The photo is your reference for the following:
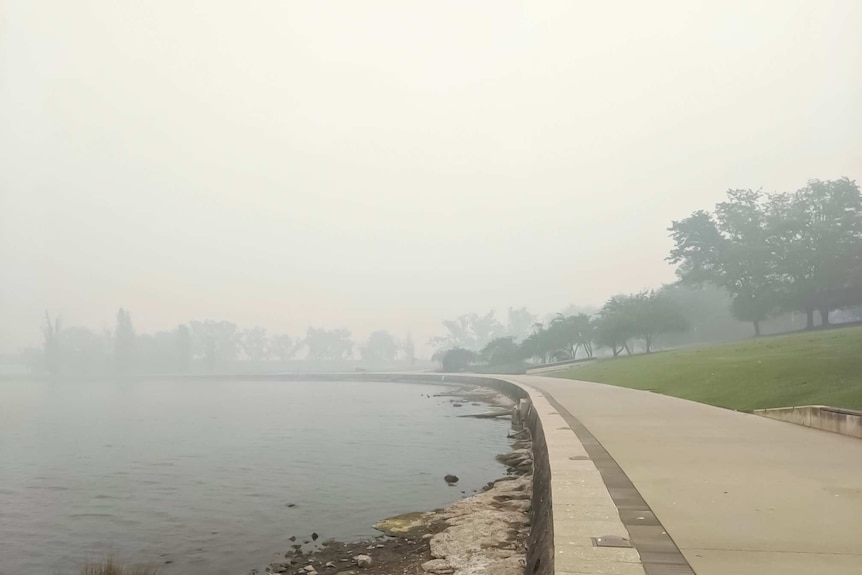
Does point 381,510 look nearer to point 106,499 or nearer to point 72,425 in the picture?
point 106,499

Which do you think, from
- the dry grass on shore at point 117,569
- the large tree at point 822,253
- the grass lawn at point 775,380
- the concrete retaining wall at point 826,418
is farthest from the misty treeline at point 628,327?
the dry grass on shore at point 117,569

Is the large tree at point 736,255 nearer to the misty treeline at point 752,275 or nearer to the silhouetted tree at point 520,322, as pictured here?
the misty treeline at point 752,275

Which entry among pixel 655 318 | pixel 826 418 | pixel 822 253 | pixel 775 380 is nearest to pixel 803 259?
pixel 822 253

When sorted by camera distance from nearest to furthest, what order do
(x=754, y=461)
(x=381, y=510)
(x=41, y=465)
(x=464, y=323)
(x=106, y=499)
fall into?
1. (x=754, y=461)
2. (x=381, y=510)
3. (x=106, y=499)
4. (x=41, y=465)
5. (x=464, y=323)

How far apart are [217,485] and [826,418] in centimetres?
1571

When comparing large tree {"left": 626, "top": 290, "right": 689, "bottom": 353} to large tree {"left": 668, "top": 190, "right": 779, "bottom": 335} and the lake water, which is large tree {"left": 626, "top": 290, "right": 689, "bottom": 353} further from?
the lake water

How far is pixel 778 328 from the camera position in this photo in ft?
227

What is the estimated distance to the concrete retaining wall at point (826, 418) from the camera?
1099cm

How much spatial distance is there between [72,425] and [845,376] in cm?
4083

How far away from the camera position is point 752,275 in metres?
55.7

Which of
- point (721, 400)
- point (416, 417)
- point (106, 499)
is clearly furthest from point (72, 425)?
point (721, 400)

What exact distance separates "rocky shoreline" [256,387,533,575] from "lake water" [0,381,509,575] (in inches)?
29.4

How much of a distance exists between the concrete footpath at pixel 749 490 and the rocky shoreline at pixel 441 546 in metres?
1.64

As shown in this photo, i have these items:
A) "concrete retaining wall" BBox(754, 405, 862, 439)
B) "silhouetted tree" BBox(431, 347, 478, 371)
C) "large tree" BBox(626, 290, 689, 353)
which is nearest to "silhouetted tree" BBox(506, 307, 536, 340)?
"silhouetted tree" BBox(431, 347, 478, 371)
